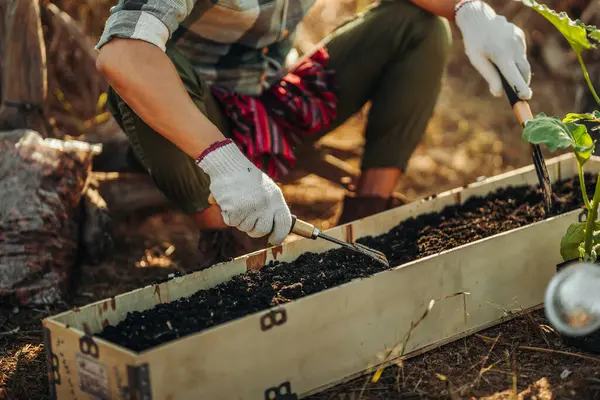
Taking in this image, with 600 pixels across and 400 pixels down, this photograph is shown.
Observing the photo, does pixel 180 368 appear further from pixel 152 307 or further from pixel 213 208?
pixel 213 208

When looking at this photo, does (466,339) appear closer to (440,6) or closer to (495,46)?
(495,46)

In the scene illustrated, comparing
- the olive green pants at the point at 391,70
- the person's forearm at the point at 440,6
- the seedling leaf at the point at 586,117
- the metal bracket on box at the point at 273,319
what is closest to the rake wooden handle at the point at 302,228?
the metal bracket on box at the point at 273,319

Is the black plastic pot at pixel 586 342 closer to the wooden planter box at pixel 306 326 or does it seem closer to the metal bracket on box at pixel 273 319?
the wooden planter box at pixel 306 326

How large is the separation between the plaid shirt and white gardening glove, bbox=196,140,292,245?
1.33 ft

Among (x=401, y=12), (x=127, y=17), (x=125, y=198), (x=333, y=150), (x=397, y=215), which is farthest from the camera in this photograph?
(x=333, y=150)

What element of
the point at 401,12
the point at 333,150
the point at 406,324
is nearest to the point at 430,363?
the point at 406,324

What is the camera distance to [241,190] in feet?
5.46

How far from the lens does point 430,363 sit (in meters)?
1.70

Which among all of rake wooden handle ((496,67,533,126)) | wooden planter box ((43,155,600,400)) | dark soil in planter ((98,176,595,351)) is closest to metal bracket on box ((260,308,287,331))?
wooden planter box ((43,155,600,400))

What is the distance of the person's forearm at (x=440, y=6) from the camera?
2.17 m

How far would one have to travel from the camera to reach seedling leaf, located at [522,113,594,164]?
151cm

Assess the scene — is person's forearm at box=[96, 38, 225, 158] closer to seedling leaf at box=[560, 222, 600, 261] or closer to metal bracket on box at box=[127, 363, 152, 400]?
metal bracket on box at box=[127, 363, 152, 400]

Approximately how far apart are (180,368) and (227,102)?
0.94 metres

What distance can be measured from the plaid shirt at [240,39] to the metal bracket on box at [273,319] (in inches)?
29.7
